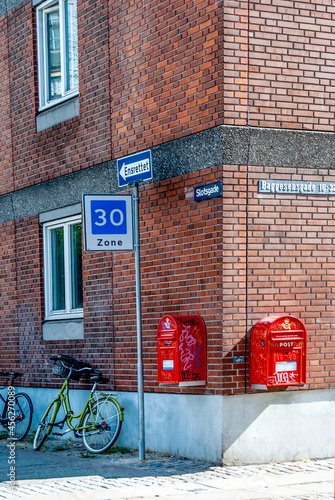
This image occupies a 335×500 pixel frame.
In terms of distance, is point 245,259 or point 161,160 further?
point 161,160

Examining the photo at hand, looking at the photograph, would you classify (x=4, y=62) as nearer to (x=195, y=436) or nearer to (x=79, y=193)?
(x=79, y=193)

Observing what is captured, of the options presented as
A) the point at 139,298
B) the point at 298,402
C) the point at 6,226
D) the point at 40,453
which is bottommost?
the point at 40,453

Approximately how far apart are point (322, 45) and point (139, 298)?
3683 mm

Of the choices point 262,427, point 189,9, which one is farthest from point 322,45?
point 262,427

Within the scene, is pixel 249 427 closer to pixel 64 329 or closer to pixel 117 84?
pixel 64 329

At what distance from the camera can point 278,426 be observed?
381 inches

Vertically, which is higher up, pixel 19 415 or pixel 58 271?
pixel 58 271

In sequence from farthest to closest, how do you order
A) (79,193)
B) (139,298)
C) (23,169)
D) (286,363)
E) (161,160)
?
(23,169), (79,193), (161,160), (139,298), (286,363)

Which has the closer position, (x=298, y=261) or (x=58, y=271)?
(x=298, y=261)

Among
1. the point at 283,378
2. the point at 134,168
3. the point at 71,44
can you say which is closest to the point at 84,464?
the point at 283,378

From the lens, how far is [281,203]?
32.4 feet

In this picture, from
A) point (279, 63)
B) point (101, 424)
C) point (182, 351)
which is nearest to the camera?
point (182, 351)

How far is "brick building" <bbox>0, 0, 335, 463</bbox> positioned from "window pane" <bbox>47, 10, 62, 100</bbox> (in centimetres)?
143

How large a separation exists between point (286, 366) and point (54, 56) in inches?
258
